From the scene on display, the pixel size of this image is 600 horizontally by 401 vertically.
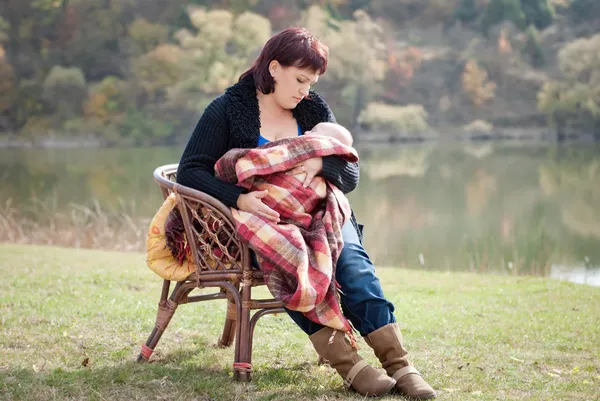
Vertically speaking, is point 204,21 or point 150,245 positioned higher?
point 204,21

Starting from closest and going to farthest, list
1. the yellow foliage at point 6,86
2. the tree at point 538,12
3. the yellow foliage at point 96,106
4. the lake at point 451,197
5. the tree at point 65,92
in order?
the lake at point 451,197
the yellow foliage at point 96,106
the tree at point 65,92
the yellow foliage at point 6,86
the tree at point 538,12

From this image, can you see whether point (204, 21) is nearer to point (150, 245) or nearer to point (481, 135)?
point (481, 135)

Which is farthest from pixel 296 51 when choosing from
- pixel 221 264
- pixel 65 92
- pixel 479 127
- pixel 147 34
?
pixel 147 34

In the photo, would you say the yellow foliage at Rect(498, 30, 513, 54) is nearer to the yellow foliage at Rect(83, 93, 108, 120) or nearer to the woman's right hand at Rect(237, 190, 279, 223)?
the yellow foliage at Rect(83, 93, 108, 120)

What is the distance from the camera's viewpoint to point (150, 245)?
9.15 ft

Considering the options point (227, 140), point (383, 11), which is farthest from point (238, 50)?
point (227, 140)

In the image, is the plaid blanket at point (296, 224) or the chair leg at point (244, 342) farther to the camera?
the chair leg at point (244, 342)

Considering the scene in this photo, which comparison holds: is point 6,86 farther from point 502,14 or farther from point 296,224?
point 296,224

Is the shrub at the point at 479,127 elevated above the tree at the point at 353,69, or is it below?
below

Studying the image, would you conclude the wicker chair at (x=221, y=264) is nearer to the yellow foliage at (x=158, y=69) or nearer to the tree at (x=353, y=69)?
the tree at (x=353, y=69)

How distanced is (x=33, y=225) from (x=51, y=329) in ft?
21.5

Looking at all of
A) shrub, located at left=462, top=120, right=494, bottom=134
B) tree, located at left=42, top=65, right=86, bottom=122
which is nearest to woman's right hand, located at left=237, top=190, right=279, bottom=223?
shrub, located at left=462, top=120, right=494, bottom=134

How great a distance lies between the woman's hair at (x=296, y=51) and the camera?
2.65 metres

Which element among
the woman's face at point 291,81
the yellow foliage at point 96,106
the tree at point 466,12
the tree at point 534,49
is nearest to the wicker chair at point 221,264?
the woman's face at point 291,81
